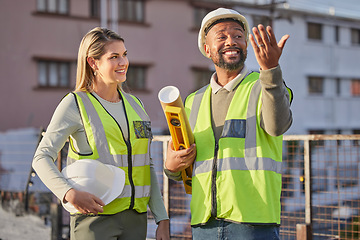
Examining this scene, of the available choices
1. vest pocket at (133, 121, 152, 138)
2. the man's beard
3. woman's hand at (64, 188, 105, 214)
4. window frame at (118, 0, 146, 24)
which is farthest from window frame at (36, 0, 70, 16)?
woman's hand at (64, 188, 105, 214)

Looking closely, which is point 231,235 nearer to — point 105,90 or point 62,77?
point 105,90

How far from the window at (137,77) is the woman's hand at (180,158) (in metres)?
19.0

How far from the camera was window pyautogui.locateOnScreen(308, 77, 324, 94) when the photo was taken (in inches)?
1129

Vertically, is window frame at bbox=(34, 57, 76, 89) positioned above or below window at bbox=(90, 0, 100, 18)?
below

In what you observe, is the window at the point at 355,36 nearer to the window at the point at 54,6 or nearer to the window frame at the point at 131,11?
the window frame at the point at 131,11

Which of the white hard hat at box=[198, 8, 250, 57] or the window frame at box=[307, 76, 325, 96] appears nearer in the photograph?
the white hard hat at box=[198, 8, 250, 57]

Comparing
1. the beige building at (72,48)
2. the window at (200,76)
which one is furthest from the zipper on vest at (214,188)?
the window at (200,76)

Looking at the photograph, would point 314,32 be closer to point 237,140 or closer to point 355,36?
point 355,36

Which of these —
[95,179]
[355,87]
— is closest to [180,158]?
[95,179]

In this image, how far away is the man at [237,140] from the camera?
2.72m

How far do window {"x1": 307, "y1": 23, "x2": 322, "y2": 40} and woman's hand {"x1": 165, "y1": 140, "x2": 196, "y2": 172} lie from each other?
26.4 meters

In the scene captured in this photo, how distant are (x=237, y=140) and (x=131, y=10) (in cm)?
1988

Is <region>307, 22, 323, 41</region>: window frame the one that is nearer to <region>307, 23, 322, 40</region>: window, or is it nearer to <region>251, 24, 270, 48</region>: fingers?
<region>307, 23, 322, 40</region>: window

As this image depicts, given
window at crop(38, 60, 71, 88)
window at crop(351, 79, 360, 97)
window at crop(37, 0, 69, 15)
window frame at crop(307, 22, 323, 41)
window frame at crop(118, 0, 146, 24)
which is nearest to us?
window at crop(38, 60, 71, 88)
